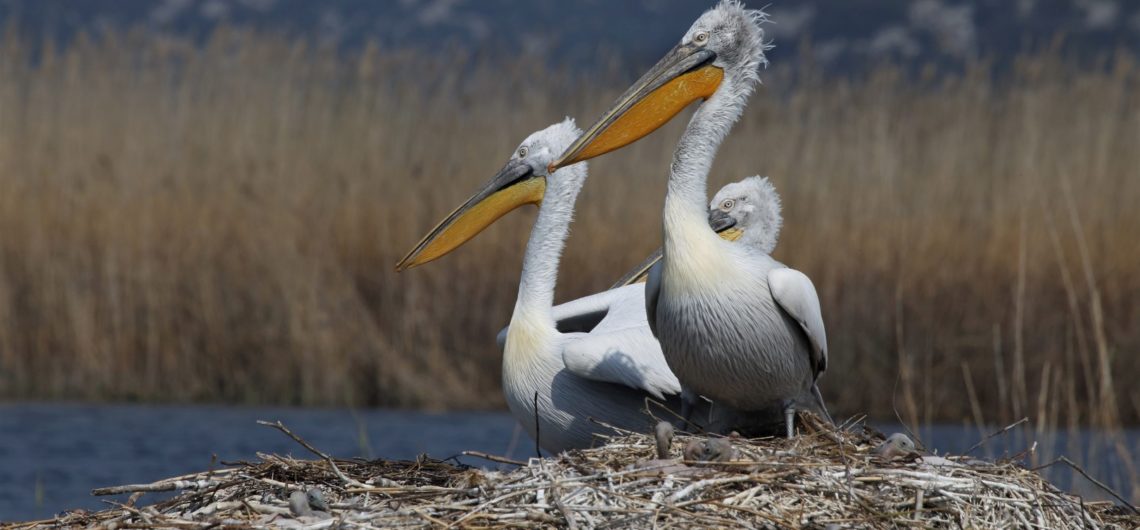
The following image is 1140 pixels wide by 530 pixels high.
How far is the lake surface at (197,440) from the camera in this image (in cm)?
913

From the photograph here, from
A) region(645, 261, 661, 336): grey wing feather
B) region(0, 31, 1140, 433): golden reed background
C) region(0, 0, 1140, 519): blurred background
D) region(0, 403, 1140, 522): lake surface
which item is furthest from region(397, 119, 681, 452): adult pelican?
region(0, 31, 1140, 433): golden reed background

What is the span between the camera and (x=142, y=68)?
11.5 meters

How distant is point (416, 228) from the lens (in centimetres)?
1080

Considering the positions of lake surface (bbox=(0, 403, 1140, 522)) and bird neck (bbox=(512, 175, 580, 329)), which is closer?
bird neck (bbox=(512, 175, 580, 329))

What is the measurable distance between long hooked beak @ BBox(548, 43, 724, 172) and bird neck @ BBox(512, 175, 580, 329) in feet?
2.84

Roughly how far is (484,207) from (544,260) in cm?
50

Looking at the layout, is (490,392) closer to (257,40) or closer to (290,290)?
(290,290)

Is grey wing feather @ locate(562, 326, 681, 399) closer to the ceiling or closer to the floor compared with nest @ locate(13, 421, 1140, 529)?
closer to the ceiling

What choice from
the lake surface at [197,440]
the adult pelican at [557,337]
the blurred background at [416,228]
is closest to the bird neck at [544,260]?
the adult pelican at [557,337]

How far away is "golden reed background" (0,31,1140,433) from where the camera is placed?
1052 cm

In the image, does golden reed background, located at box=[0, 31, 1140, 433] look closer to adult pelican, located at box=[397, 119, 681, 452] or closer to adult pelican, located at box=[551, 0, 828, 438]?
adult pelican, located at box=[397, 119, 681, 452]

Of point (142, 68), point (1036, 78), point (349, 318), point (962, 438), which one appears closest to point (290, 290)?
point (349, 318)

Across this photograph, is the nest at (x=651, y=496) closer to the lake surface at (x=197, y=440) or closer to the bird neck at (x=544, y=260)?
the bird neck at (x=544, y=260)

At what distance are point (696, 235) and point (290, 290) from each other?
599cm
